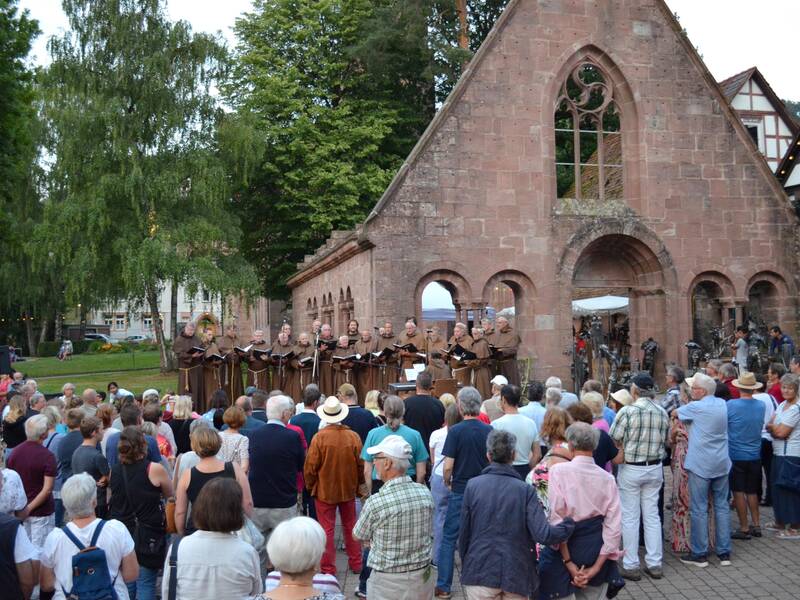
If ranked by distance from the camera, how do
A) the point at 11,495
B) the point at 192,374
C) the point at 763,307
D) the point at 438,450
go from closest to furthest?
the point at 11,495, the point at 438,450, the point at 192,374, the point at 763,307

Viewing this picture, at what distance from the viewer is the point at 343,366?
625 inches

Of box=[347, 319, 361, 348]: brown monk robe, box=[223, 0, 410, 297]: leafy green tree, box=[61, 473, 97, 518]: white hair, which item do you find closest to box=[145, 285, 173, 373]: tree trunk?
box=[223, 0, 410, 297]: leafy green tree

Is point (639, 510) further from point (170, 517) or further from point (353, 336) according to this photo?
point (353, 336)

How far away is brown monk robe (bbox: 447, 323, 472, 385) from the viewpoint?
582 inches

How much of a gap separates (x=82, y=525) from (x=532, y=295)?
48.7ft

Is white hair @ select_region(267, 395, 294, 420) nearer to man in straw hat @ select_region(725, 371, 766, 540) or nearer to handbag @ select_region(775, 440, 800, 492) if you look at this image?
man in straw hat @ select_region(725, 371, 766, 540)

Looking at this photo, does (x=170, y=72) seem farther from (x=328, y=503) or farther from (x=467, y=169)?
(x=328, y=503)

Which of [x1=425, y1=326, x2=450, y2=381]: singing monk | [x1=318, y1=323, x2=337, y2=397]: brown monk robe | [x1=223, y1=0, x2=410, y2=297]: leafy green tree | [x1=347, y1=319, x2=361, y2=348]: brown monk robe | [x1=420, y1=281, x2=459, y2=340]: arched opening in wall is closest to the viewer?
[x1=425, y1=326, x2=450, y2=381]: singing monk

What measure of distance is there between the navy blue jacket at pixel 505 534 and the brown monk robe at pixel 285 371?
37.2 feet

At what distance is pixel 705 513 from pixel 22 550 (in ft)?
20.2

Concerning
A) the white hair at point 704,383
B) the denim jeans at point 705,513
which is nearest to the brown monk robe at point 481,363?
the denim jeans at point 705,513

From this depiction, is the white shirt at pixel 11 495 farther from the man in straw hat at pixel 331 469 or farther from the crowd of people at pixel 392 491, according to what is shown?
the man in straw hat at pixel 331 469

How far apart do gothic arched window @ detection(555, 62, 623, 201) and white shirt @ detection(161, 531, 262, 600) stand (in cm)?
1613

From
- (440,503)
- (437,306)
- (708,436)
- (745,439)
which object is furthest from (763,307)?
(440,503)
